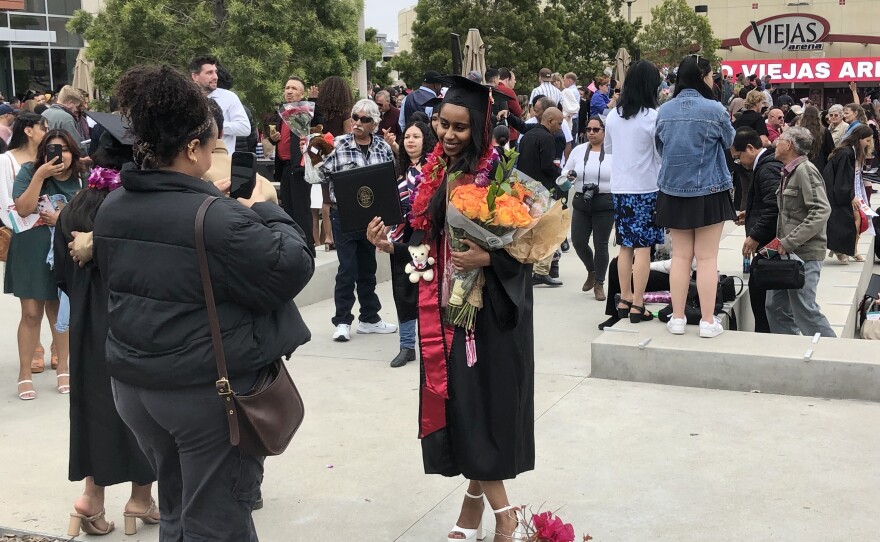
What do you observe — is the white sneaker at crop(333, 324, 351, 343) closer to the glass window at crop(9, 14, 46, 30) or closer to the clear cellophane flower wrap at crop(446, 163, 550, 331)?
the clear cellophane flower wrap at crop(446, 163, 550, 331)

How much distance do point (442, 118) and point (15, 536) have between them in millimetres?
2681

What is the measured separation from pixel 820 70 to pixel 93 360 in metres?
49.4

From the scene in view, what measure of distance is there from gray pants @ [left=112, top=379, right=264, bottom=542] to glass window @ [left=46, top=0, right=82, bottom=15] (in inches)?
1113

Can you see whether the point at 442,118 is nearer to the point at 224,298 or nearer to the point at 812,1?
the point at 224,298

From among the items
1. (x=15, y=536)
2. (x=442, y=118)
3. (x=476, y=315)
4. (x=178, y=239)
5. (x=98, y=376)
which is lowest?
(x=15, y=536)

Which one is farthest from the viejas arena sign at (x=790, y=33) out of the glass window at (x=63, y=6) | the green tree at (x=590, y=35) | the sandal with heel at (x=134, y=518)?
the sandal with heel at (x=134, y=518)

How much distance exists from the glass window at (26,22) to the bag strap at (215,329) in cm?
2743

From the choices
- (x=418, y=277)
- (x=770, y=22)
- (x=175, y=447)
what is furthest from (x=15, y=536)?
(x=770, y=22)

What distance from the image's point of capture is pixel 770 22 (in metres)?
52.1

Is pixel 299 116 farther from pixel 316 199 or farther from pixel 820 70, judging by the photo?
pixel 820 70

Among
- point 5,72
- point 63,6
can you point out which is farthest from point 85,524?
point 63,6

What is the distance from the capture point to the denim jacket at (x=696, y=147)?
653cm

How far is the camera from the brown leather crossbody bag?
9.46 ft

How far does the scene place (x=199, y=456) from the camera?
118 inches
